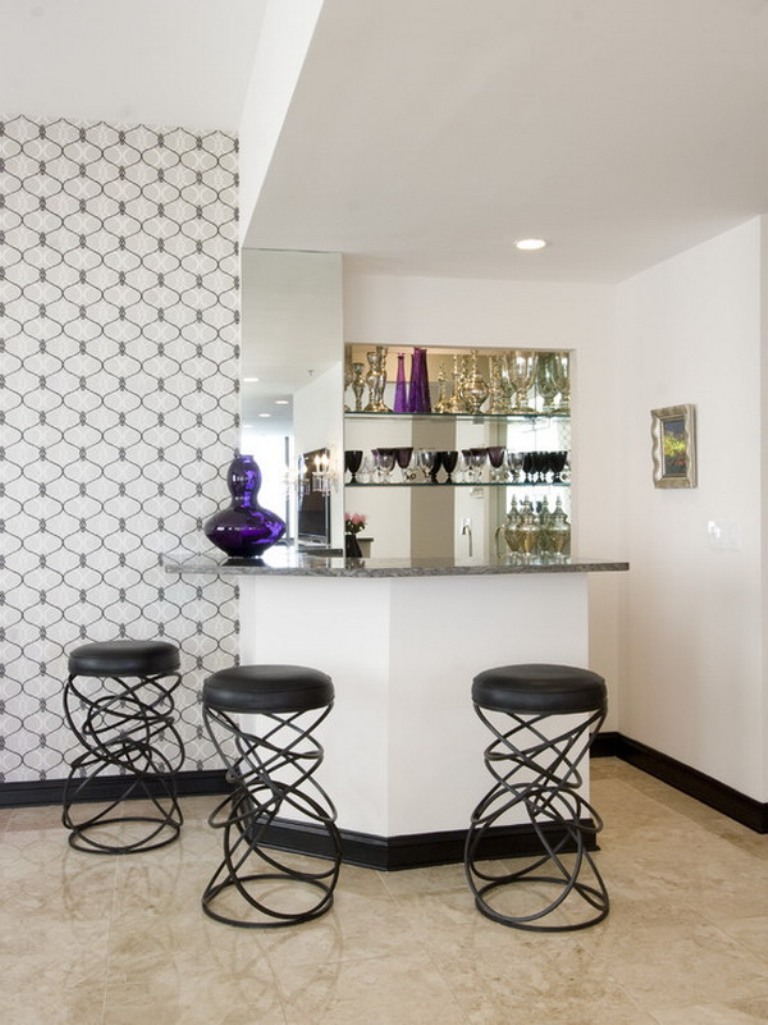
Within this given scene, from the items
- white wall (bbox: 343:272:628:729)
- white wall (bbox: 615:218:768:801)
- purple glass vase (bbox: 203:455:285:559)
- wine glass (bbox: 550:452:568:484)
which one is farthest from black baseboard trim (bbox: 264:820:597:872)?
wine glass (bbox: 550:452:568:484)

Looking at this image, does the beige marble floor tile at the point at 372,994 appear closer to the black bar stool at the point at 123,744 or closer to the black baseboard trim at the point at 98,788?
the black bar stool at the point at 123,744

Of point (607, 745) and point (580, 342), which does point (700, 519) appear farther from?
point (607, 745)

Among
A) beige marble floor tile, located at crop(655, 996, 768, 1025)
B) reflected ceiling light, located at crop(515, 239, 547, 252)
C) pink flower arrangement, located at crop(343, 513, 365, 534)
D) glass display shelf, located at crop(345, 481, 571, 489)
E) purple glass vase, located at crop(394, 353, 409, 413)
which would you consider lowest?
beige marble floor tile, located at crop(655, 996, 768, 1025)

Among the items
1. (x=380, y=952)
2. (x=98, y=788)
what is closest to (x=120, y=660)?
(x=98, y=788)

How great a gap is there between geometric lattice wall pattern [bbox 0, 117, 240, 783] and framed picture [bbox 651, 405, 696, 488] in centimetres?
185

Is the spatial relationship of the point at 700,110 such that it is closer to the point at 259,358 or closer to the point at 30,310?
the point at 259,358

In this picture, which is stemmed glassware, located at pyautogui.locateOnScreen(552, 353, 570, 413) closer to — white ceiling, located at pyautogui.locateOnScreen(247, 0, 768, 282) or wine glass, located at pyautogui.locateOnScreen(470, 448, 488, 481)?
wine glass, located at pyautogui.locateOnScreen(470, 448, 488, 481)

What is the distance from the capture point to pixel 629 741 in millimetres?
4594

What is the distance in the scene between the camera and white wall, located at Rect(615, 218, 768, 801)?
3.70 m

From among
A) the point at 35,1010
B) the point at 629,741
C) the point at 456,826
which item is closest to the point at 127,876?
the point at 35,1010

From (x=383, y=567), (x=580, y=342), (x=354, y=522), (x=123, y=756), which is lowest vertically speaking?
(x=123, y=756)

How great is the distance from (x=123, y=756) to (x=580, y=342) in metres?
2.83

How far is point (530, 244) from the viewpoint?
404cm

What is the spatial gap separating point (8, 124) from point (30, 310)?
0.74 meters
